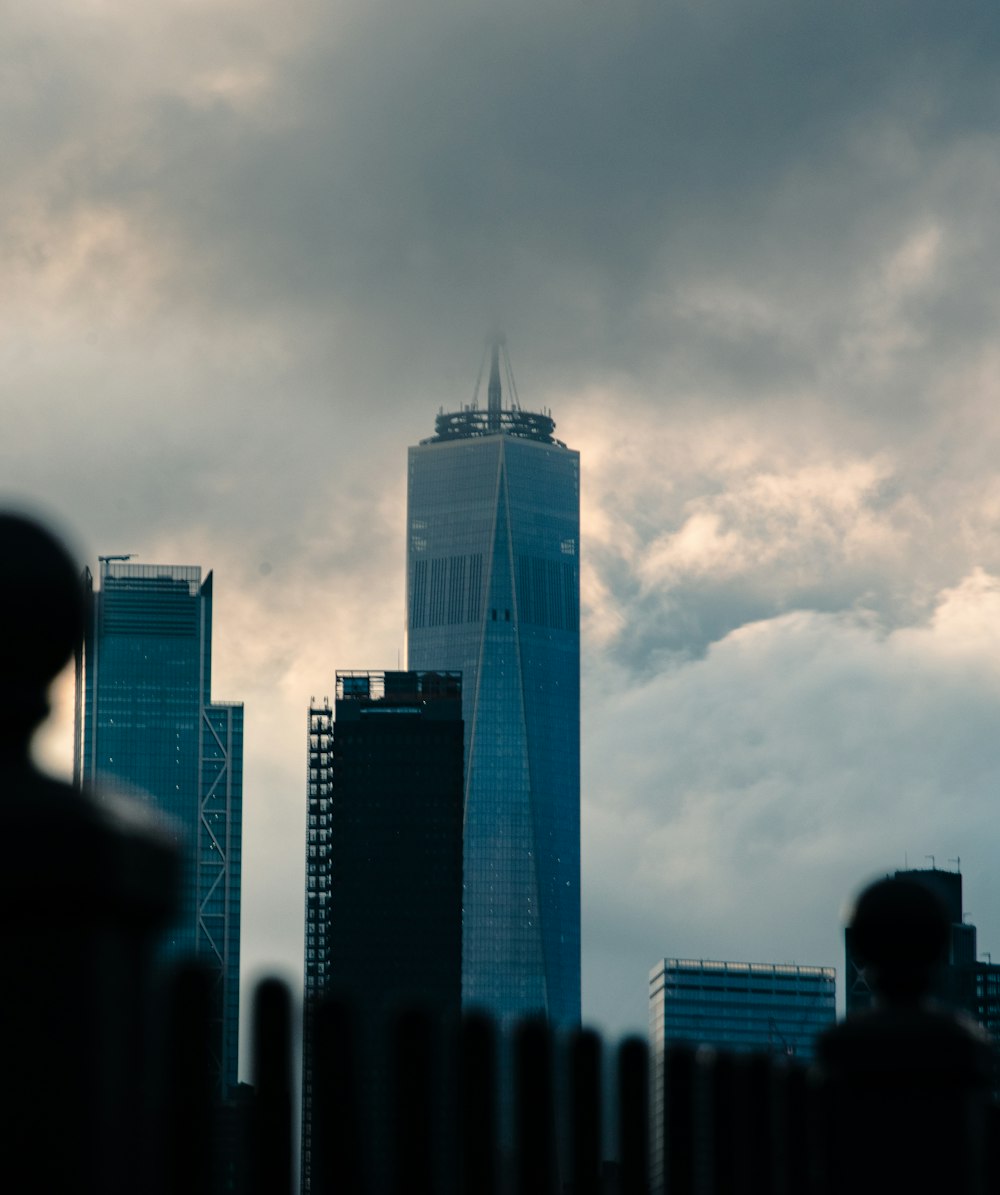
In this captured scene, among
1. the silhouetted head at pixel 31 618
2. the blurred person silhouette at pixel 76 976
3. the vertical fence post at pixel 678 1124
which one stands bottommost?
the vertical fence post at pixel 678 1124

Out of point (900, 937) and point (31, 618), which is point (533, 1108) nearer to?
point (900, 937)

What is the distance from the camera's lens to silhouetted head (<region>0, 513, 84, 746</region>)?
3.79m

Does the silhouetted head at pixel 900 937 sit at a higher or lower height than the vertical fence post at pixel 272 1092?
higher

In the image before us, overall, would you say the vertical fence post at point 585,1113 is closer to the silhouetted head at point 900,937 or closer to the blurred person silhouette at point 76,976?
the silhouetted head at point 900,937

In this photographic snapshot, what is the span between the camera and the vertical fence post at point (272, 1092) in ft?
15.7

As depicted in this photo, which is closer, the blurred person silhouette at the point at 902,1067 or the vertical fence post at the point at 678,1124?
the blurred person silhouette at the point at 902,1067

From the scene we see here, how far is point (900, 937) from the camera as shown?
571cm

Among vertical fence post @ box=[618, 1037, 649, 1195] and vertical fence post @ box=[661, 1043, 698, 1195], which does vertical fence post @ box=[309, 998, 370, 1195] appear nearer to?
vertical fence post @ box=[618, 1037, 649, 1195]

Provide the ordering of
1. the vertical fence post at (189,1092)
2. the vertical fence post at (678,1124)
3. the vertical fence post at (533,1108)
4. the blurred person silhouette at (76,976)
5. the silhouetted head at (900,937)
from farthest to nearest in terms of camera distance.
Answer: the vertical fence post at (678,1124), the silhouetted head at (900,937), the vertical fence post at (533,1108), the vertical fence post at (189,1092), the blurred person silhouette at (76,976)

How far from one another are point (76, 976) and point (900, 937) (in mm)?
2491

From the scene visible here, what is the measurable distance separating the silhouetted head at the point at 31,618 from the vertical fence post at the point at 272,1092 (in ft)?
3.51

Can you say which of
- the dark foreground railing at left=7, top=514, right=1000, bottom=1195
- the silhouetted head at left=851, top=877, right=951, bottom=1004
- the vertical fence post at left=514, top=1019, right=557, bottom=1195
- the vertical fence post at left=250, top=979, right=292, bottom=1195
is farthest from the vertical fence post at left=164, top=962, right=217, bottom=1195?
the silhouetted head at left=851, top=877, right=951, bottom=1004

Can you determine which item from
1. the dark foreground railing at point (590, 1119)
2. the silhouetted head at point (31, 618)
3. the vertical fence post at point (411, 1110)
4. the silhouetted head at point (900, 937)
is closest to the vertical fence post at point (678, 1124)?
the dark foreground railing at point (590, 1119)

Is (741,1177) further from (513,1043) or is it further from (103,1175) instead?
(103,1175)
